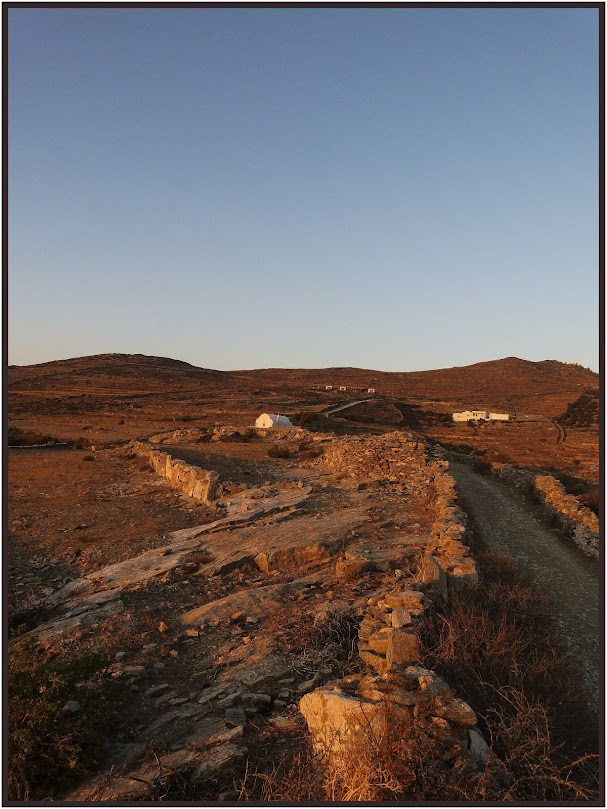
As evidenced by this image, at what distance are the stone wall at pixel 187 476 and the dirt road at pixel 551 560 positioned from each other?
23.5 ft

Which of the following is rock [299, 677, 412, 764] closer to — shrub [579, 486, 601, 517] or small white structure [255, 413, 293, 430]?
shrub [579, 486, 601, 517]

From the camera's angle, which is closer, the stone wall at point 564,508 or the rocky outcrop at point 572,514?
the rocky outcrop at point 572,514

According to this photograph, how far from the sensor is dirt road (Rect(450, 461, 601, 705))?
7188 millimetres

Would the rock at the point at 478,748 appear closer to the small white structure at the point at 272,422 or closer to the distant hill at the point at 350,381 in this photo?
the small white structure at the point at 272,422

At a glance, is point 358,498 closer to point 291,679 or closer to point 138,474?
point 291,679

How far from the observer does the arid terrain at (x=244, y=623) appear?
3.52 m

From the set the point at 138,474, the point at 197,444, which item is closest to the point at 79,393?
the point at 197,444

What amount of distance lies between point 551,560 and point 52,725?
9.72 metres

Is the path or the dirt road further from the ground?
the path

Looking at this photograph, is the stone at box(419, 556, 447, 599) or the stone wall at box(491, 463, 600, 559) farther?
the stone wall at box(491, 463, 600, 559)

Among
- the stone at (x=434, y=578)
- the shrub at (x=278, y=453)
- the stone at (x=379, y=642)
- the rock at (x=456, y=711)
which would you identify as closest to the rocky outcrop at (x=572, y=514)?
the stone at (x=434, y=578)

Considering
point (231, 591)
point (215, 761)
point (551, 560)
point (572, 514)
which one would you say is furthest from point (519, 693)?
point (572, 514)

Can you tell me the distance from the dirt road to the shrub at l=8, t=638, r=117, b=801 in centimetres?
480

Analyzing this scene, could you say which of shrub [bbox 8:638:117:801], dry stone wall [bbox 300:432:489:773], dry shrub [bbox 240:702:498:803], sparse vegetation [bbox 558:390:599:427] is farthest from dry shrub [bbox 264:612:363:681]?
sparse vegetation [bbox 558:390:599:427]
